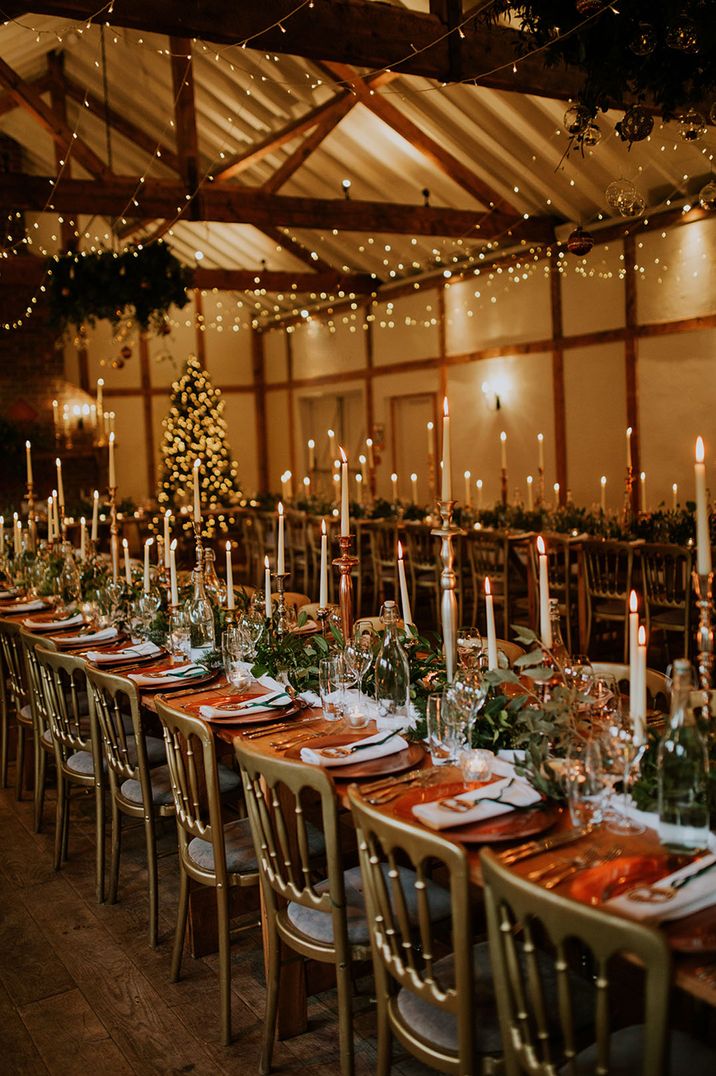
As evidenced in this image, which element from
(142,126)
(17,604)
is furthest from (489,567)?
(142,126)

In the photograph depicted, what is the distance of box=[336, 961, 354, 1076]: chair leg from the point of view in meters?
2.51

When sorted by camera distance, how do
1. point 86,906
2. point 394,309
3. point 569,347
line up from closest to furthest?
1. point 86,906
2. point 569,347
3. point 394,309

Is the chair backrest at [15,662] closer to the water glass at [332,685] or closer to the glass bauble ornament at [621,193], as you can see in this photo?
the water glass at [332,685]

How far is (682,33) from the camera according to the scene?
3434 mm

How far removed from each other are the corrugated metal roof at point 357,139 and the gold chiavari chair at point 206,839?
5.87 meters

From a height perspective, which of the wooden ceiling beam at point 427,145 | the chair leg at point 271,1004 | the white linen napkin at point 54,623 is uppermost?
the wooden ceiling beam at point 427,145

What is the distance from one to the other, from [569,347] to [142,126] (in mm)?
6241

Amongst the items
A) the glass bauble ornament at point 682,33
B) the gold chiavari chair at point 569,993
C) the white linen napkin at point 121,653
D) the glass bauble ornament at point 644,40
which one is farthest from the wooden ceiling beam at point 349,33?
the gold chiavari chair at point 569,993

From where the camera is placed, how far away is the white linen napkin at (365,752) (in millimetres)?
2715

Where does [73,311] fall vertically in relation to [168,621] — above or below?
→ above

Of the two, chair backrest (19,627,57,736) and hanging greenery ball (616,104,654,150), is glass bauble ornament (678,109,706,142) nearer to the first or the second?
hanging greenery ball (616,104,654,150)

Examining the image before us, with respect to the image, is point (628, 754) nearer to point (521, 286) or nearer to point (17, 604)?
point (17, 604)

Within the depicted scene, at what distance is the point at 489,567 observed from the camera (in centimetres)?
796

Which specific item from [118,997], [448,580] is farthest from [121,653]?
[448,580]
